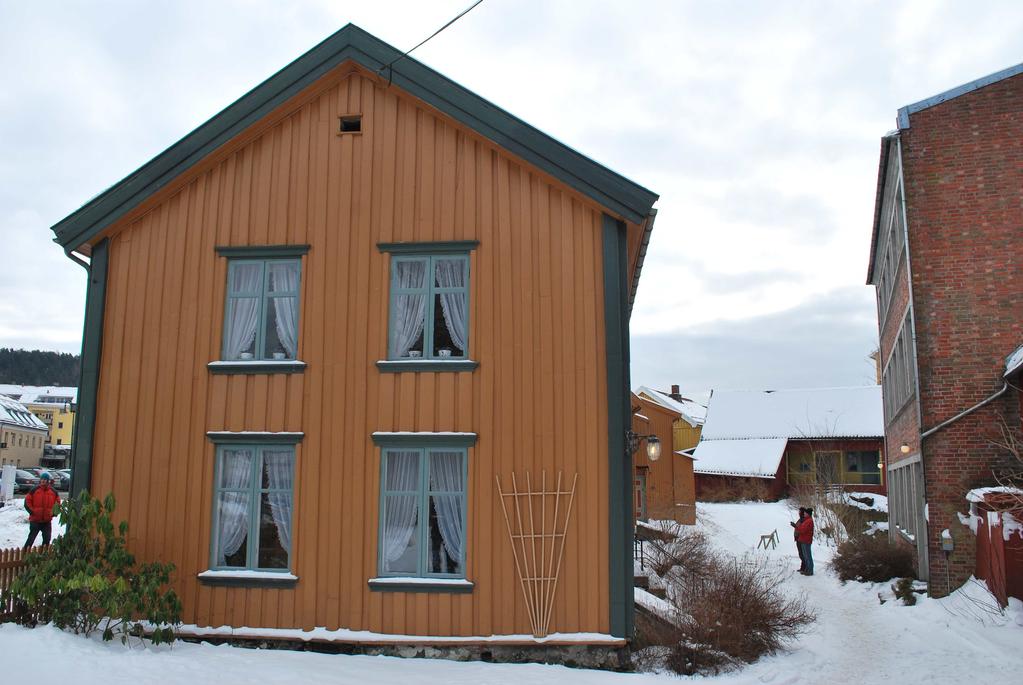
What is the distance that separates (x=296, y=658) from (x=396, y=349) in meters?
3.98

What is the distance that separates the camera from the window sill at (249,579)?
10.8m

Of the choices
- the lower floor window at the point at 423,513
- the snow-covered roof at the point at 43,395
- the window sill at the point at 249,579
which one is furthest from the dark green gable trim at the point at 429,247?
the snow-covered roof at the point at 43,395

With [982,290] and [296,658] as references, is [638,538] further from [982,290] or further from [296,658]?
[296,658]

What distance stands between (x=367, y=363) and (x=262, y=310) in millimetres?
1734

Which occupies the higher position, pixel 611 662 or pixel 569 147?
pixel 569 147

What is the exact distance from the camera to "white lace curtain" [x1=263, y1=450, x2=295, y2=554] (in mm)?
11086

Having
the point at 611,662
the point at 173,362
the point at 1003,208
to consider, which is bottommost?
the point at 611,662

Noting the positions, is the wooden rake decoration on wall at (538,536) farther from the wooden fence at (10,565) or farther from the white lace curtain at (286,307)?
the wooden fence at (10,565)

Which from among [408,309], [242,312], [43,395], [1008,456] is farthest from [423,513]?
[43,395]

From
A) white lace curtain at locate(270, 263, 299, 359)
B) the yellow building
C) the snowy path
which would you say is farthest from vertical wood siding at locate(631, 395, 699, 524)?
the yellow building

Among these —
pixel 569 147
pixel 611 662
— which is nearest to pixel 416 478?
pixel 611 662

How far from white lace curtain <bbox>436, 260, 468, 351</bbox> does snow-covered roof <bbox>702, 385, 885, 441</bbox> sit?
37392mm

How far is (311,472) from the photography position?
1105cm

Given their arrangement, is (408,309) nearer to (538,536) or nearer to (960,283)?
(538,536)
